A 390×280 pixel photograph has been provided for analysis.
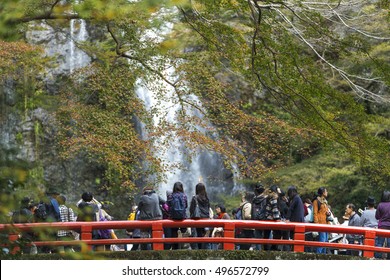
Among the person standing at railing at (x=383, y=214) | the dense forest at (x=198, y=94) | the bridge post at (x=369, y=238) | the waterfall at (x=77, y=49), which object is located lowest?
the bridge post at (x=369, y=238)

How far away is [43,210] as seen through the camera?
41.8 feet

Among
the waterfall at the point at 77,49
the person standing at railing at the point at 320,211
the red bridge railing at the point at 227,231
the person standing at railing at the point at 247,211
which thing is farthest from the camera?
the waterfall at the point at 77,49

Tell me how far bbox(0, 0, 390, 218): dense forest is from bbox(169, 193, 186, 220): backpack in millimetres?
2358

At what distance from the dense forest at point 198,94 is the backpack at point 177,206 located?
236 cm

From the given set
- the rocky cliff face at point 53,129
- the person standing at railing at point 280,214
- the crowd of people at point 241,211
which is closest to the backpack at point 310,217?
the crowd of people at point 241,211

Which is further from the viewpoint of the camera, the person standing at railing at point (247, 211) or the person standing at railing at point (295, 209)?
the person standing at railing at point (247, 211)

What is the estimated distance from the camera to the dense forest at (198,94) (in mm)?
12438

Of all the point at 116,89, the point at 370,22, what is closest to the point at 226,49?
the point at 116,89

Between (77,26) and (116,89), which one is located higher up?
(77,26)

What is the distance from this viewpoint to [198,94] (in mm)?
18266

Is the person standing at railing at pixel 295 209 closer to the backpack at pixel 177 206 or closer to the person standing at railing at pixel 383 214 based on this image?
the person standing at railing at pixel 383 214
